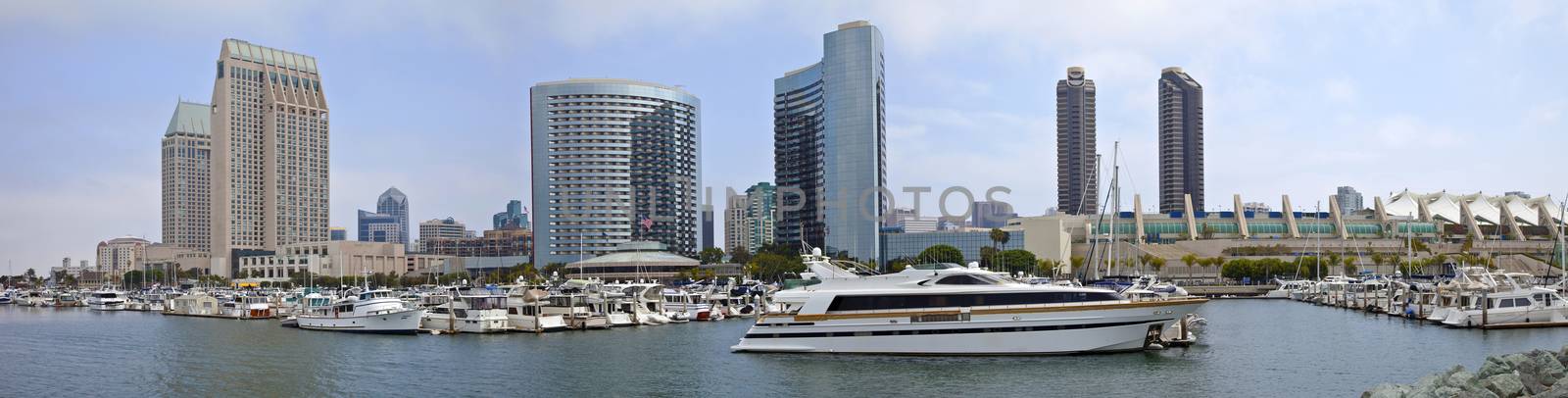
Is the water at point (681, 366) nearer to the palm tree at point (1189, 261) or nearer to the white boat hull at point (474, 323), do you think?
the white boat hull at point (474, 323)

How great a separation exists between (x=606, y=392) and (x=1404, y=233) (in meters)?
164

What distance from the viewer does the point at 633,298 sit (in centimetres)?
8200

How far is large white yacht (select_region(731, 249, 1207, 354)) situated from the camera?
163 ft

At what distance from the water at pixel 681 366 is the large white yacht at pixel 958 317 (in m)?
0.82

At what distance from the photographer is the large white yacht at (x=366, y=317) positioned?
70.8m

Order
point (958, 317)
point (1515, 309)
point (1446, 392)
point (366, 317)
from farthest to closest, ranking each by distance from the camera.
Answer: point (366, 317) → point (1515, 309) → point (958, 317) → point (1446, 392)

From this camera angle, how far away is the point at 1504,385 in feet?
99.6

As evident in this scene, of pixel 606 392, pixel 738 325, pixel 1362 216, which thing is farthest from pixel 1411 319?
pixel 1362 216

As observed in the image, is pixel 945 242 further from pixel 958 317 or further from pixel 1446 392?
pixel 1446 392

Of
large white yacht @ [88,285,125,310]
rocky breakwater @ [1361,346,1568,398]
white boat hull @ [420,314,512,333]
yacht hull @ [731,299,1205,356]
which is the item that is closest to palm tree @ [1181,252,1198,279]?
yacht hull @ [731,299,1205,356]

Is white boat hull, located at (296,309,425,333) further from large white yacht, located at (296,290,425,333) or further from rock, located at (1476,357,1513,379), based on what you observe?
rock, located at (1476,357,1513,379)

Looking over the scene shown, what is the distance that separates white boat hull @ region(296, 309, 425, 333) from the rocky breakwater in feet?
180

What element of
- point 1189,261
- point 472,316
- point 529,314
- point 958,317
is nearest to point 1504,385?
point 958,317

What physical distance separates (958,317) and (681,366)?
12.3m
